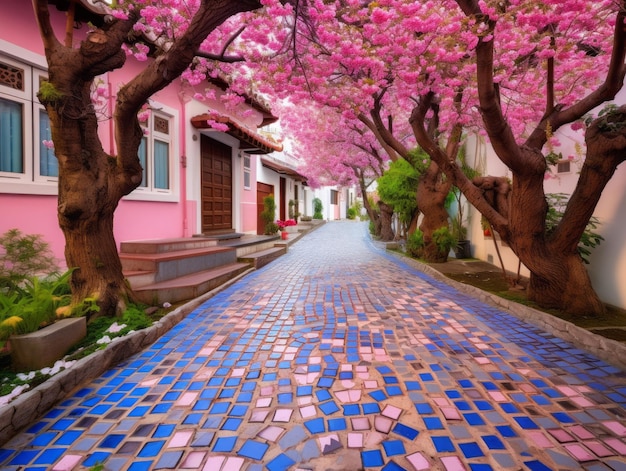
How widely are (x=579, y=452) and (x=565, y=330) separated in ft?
7.99

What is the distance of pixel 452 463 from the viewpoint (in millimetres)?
1918

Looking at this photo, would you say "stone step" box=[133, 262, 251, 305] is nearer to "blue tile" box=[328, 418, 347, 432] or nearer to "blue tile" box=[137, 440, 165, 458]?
"blue tile" box=[137, 440, 165, 458]

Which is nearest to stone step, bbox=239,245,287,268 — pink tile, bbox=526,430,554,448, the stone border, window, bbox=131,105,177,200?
window, bbox=131,105,177,200

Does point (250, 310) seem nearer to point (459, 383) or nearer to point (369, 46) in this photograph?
point (459, 383)

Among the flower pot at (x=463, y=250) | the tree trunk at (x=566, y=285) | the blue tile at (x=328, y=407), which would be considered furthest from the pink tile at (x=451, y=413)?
the flower pot at (x=463, y=250)

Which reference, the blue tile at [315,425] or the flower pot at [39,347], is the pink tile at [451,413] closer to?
the blue tile at [315,425]

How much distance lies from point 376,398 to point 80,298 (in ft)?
12.0

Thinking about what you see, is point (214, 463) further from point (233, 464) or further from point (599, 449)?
point (599, 449)

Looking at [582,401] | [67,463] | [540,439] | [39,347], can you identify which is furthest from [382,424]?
[39,347]

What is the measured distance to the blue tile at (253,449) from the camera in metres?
2.01

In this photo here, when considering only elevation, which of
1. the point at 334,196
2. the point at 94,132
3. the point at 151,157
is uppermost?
the point at 334,196

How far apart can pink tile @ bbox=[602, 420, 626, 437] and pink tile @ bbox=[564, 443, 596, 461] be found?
1.28 ft

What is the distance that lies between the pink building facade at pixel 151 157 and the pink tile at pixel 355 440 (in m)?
5.14

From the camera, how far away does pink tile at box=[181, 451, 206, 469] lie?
192 cm
